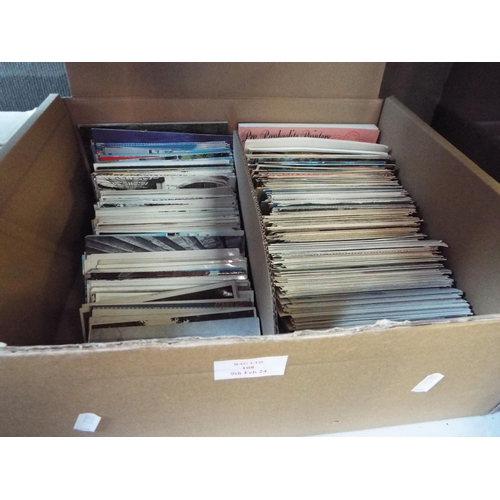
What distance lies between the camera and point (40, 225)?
0.80 m

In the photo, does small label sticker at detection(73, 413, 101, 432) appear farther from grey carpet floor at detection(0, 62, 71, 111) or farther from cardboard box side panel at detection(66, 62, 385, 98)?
grey carpet floor at detection(0, 62, 71, 111)

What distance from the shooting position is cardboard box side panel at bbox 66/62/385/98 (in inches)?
34.9

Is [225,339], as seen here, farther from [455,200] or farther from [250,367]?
[455,200]

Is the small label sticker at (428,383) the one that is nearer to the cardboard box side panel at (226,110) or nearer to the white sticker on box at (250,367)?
the white sticker on box at (250,367)

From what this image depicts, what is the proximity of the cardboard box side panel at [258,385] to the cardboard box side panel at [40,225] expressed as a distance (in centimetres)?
23

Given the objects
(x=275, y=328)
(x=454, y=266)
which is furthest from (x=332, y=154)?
(x=275, y=328)

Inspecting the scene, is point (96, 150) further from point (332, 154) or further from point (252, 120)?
point (332, 154)

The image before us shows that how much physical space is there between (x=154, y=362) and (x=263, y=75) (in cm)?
77

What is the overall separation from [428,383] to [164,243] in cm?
59

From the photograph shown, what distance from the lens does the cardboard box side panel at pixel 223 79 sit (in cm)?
89

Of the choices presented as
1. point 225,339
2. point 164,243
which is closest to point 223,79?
point 164,243

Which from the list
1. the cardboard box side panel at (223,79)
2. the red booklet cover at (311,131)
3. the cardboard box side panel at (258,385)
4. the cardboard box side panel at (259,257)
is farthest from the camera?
the red booklet cover at (311,131)

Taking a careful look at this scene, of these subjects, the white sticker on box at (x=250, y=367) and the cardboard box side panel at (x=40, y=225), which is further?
the cardboard box side panel at (x=40, y=225)

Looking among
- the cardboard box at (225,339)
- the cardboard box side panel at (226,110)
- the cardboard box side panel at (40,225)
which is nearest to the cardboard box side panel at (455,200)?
the cardboard box at (225,339)
